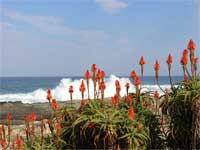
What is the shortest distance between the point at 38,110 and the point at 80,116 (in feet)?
44.5

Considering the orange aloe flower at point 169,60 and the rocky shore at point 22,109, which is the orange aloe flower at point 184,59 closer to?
the orange aloe flower at point 169,60

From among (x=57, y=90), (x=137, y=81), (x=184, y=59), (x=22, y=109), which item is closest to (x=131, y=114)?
(x=137, y=81)

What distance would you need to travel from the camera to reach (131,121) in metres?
5.85

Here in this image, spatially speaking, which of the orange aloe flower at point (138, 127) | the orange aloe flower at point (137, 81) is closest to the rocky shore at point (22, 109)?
the orange aloe flower at point (137, 81)

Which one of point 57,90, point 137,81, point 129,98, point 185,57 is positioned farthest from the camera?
point 57,90

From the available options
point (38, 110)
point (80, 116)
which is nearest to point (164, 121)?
point (80, 116)

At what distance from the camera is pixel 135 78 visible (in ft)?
20.3

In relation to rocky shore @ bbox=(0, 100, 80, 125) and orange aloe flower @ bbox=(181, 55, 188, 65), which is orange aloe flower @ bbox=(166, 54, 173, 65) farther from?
rocky shore @ bbox=(0, 100, 80, 125)

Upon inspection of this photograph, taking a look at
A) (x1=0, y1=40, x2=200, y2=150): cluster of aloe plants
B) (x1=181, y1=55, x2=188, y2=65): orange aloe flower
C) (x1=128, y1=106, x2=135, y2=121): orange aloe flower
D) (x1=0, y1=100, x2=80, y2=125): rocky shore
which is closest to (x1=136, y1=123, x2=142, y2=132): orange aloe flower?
(x1=0, y1=40, x2=200, y2=150): cluster of aloe plants

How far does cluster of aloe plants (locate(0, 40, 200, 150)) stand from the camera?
18.9ft

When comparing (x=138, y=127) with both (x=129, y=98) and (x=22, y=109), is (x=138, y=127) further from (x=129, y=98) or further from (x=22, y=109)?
(x=22, y=109)

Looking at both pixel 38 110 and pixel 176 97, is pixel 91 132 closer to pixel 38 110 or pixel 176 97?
pixel 176 97

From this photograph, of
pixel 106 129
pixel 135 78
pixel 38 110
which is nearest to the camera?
pixel 106 129

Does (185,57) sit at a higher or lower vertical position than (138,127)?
higher
